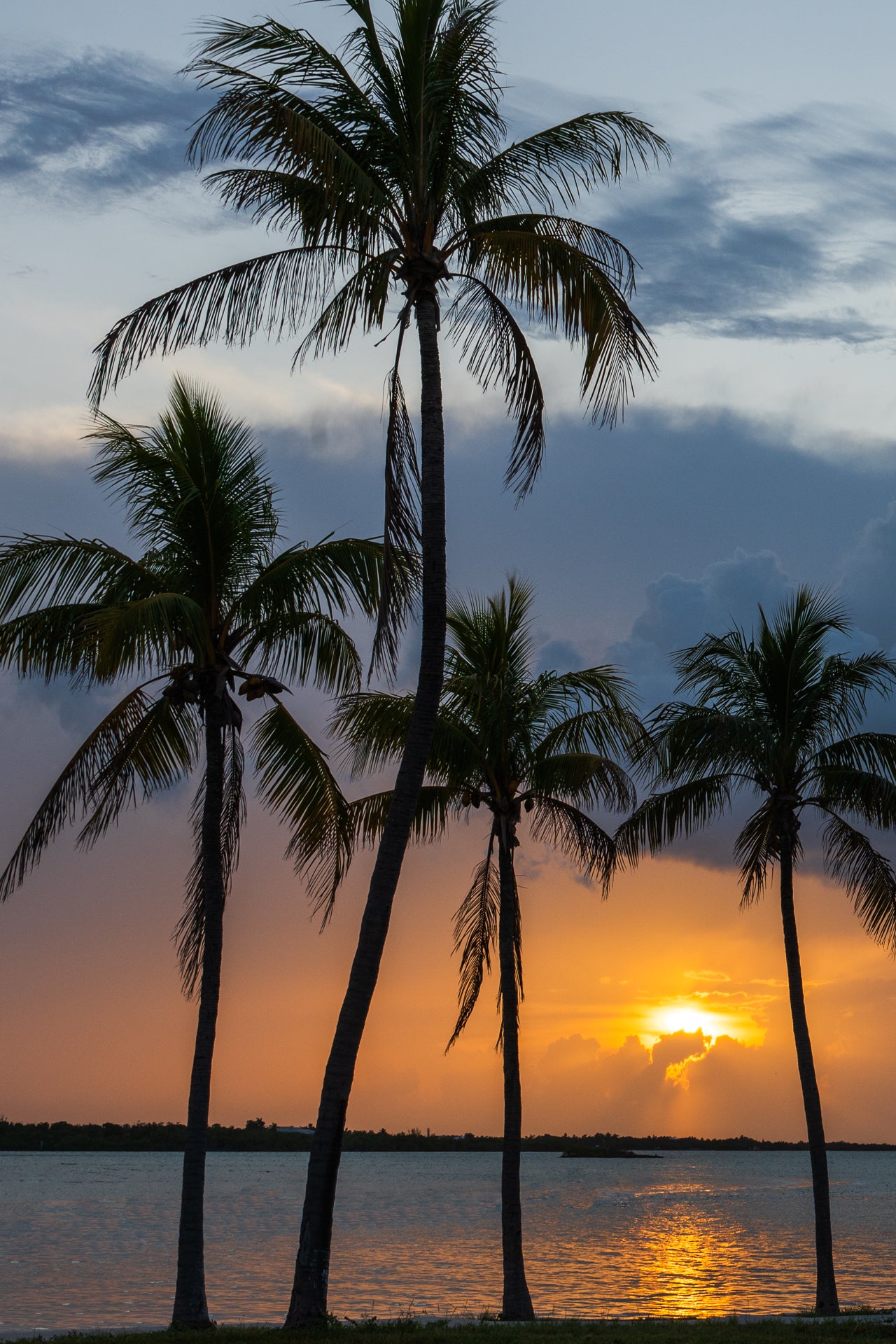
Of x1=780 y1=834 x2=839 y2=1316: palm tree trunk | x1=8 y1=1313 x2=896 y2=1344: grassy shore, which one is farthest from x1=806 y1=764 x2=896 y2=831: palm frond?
x1=8 y1=1313 x2=896 y2=1344: grassy shore

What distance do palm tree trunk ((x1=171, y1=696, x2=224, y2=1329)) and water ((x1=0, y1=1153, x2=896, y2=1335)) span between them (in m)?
2.93

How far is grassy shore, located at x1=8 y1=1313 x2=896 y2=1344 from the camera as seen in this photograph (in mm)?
11352

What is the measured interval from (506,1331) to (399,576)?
24.6ft

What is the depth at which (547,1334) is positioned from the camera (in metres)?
12.4

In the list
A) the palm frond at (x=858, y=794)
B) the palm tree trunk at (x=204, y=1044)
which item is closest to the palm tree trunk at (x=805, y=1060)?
the palm frond at (x=858, y=794)

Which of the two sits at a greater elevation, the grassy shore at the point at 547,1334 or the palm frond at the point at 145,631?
the palm frond at the point at 145,631

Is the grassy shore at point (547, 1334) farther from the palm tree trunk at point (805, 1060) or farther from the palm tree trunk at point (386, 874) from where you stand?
the palm tree trunk at point (805, 1060)

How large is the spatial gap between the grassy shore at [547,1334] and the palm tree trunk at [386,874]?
0.46 metres

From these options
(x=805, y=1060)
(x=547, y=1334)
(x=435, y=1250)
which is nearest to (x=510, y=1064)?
(x=805, y=1060)

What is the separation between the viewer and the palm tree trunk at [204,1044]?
14.4m

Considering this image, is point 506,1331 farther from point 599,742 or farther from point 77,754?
point 599,742

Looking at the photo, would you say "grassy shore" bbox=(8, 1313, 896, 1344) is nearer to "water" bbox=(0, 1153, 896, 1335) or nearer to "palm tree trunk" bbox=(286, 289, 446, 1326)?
"palm tree trunk" bbox=(286, 289, 446, 1326)

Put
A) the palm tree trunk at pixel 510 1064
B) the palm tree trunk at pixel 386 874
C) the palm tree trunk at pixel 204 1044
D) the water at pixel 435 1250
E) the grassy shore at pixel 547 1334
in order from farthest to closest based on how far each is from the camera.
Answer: the water at pixel 435 1250 < the palm tree trunk at pixel 510 1064 < the palm tree trunk at pixel 204 1044 < the palm tree trunk at pixel 386 874 < the grassy shore at pixel 547 1334

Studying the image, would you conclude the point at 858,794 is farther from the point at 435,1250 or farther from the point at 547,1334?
the point at 435,1250
